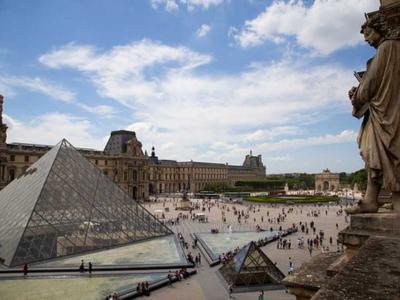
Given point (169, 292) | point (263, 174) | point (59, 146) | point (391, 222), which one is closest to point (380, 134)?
point (391, 222)

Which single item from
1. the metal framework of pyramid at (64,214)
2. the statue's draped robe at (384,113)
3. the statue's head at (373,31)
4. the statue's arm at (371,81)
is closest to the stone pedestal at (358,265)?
the statue's draped robe at (384,113)

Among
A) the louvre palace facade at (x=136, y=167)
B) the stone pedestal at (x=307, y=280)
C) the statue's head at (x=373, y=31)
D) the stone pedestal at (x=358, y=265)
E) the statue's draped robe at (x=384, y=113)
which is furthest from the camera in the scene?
the louvre palace facade at (x=136, y=167)

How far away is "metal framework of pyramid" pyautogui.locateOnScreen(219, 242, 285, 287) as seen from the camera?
16219 millimetres

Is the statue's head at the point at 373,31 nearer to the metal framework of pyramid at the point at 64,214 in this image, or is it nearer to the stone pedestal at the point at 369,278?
the stone pedestal at the point at 369,278

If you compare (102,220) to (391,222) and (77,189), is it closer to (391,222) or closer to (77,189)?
(77,189)

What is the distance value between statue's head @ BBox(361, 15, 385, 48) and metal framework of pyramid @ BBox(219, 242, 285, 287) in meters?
13.8

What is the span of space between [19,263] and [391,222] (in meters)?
19.0

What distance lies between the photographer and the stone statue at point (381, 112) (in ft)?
11.1

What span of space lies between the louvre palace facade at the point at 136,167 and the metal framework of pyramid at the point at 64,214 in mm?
26563

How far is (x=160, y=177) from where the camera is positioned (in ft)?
370

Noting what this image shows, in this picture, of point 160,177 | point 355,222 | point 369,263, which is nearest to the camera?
point 369,263

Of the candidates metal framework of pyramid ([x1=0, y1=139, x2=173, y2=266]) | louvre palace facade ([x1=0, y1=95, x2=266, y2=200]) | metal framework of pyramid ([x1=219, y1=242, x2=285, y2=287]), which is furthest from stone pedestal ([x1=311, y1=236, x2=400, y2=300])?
louvre palace facade ([x1=0, y1=95, x2=266, y2=200])

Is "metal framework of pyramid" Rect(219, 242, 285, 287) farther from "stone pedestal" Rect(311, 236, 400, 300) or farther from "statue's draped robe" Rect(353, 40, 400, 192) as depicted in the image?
"stone pedestal" Rect(311, 236, 400, 300)

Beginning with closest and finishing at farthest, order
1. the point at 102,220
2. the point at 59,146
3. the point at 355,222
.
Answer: the point at 355,222
the point at 102,220
the point at 59,146
